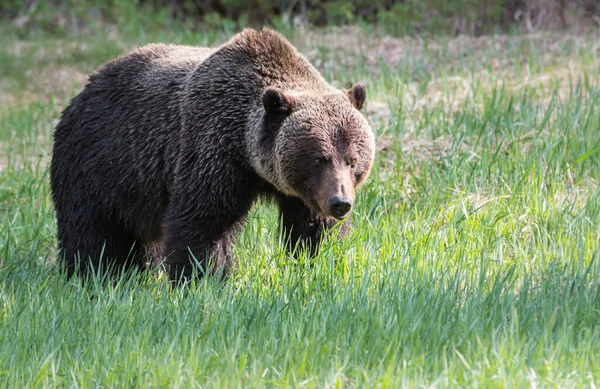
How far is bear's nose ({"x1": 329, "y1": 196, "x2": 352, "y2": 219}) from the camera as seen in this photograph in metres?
4.68

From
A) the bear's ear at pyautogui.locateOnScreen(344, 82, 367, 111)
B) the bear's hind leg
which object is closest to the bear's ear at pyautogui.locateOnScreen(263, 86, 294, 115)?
the bear's ear at pyautogui.locateOnScreen(344, 82, 367, 111)

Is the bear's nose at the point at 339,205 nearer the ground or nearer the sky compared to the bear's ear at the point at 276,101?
nearer the ground

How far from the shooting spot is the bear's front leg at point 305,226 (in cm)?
540

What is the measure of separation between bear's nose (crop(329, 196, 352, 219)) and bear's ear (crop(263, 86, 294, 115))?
2.32ft

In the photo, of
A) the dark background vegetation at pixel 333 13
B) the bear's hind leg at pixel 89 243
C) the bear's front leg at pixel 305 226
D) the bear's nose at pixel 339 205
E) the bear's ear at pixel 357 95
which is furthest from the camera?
the dark background vegetation at pixel 333 13

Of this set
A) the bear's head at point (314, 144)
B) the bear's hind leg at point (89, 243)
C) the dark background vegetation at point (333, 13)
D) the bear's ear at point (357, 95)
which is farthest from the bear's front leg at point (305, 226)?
the dark background vegetation at point (333, 13)

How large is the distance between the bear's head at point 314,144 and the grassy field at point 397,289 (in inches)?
17.4

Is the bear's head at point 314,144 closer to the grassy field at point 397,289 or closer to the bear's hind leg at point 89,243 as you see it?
the grassy field at point 397,289

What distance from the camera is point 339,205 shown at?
470cm

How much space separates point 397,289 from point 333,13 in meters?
9.59

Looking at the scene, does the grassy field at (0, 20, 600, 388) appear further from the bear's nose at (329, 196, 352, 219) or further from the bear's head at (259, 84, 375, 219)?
the bear's head at (259, 84, 375, 219)

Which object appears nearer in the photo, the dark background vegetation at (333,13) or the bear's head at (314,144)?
the bear's head at (314,144)

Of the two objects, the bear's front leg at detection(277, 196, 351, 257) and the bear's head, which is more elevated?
the bear's head

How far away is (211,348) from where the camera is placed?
12.9ft
